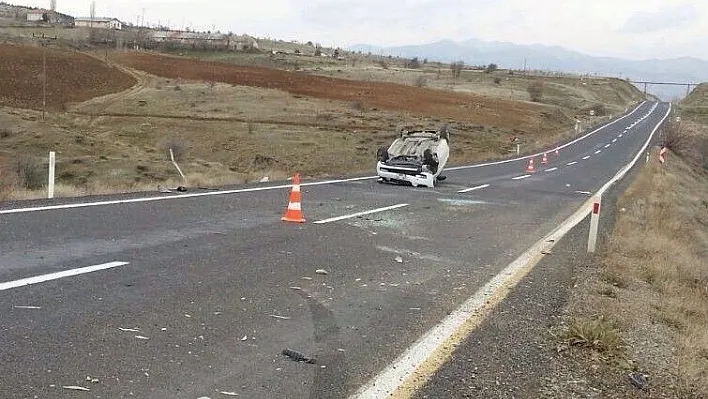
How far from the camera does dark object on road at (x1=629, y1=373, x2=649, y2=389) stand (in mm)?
4883

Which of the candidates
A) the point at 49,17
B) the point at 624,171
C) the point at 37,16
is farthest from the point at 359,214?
the point at 37,16

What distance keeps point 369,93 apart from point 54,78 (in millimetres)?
26589

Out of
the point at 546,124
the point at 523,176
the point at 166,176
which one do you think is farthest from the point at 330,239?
the point at 546,124

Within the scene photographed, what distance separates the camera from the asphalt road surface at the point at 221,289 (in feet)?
14.2

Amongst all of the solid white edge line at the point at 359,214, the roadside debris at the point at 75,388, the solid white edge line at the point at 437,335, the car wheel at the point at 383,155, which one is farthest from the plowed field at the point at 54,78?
the roadside debris at the point at 75,388

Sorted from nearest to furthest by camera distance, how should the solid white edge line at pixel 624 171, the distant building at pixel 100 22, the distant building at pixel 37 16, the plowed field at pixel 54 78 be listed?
the solid white edge line at pixel 624 171, the plowed field at pixel 54 78, the distant building at pixel 37 16, the distant building at pixel 100 22

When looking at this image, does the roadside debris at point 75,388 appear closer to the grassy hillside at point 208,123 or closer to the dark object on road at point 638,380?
the dark object on road at point 638,380

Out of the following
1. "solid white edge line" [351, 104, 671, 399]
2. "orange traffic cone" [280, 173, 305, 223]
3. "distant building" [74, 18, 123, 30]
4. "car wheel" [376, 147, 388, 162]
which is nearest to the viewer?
"solid white edge line" [351, 104, 671, 399]

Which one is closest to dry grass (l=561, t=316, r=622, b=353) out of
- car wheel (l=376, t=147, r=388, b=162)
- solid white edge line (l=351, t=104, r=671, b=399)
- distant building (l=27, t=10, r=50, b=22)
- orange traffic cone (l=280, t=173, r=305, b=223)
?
solid white edge line (l=351, t=104, r=671, b=399)

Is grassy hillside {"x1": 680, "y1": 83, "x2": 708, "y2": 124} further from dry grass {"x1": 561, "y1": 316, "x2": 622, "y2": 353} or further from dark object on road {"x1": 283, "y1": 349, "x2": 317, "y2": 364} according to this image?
dark object on road {"x1": 283, "y1": 349, "x2": 317, "y2": 364}

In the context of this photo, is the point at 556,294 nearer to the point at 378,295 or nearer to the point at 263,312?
the point at 378,295

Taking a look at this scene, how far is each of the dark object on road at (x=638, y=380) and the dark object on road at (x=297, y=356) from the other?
2381 millimetres

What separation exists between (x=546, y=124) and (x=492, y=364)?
57502 millimetres

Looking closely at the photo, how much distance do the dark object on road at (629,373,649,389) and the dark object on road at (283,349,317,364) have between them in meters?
2.38
